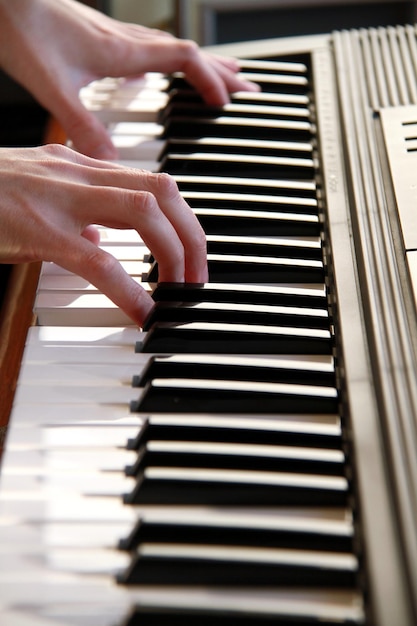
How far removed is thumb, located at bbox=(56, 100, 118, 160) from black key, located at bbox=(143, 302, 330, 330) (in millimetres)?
430

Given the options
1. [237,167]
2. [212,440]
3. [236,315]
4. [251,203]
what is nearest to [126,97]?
[237,167]

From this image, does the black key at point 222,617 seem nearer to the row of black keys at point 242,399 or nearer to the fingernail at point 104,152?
the row of black keys at point 242,399

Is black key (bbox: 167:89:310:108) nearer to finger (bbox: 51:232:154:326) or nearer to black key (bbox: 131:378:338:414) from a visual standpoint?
finger (bbox: 51:232:154:326)

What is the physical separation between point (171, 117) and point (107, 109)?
12cm

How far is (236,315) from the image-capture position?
110 cm

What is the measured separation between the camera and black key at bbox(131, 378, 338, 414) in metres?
0.97

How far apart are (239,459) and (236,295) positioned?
291mm

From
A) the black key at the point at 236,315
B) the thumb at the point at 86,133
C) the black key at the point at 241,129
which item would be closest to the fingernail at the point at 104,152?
the thumb at the point at 86,133

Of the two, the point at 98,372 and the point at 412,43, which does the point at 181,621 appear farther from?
the point at 412,43

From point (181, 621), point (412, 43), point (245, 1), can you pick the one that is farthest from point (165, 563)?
point (245, 1)

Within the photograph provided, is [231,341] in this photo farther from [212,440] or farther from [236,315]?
[212,440]

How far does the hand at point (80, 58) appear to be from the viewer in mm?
1469

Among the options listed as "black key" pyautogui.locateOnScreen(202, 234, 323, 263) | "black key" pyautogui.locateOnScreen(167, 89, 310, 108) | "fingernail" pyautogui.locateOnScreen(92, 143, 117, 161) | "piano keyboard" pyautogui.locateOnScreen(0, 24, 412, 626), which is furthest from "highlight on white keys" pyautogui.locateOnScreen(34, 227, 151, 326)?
"black key" pyautogui.locateOnScreen(167, 89, 310, 108)

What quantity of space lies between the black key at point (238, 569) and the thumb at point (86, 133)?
31.7 inches
